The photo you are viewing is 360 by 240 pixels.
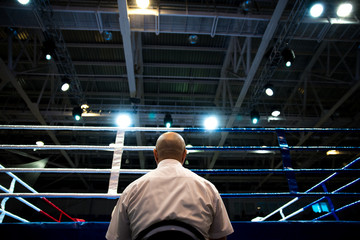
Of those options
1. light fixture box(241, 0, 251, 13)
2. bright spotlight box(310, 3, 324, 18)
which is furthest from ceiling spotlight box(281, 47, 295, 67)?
light fixture box(241, 0, 251, 13)

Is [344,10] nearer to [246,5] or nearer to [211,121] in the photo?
[246,5]

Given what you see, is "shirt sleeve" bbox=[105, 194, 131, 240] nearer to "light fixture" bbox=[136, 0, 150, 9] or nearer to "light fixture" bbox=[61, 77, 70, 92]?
→ "light fixture" bbox=[136, 0, 150, 9]

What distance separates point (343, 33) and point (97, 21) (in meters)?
7.09

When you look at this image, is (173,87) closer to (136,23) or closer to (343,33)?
(136,23)

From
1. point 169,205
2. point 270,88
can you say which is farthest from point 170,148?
point 270,88

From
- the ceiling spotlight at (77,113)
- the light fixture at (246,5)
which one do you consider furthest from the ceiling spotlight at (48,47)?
the light fixture at (246,5)

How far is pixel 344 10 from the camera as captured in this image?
16.6ft

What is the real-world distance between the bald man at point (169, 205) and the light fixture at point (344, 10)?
6134mm

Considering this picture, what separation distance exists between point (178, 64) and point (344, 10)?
5346 millimetres

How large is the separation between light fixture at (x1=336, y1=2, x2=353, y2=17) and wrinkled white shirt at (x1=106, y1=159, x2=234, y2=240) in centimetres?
613

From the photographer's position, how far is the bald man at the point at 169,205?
1.03m

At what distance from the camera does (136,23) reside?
5.52m

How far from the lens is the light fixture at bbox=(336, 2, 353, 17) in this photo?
496 cm

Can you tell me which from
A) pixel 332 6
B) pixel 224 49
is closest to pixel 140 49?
pixel 224 49
